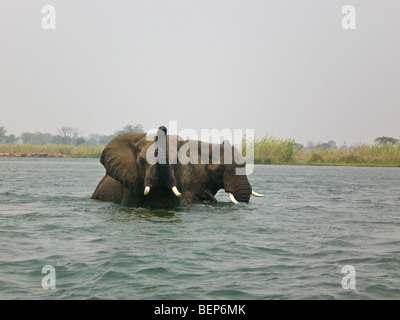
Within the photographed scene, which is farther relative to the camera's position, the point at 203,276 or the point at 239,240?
the point at 239,240

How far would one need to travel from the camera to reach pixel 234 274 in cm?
720

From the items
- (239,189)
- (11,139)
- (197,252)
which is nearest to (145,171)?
(239,189)

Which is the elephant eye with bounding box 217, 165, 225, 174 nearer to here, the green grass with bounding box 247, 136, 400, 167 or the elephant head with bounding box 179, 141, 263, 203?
the elephant head with bounding box 179, 141, 263, 203

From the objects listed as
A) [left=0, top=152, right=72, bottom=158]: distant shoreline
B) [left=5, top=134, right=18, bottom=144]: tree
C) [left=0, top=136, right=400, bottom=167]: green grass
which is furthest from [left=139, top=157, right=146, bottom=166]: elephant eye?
[left=5, top=134, right=18, bottom=144]: tree

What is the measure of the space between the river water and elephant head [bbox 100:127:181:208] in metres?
0.29

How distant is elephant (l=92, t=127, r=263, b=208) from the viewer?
444 inches

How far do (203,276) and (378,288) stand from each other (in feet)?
6.68

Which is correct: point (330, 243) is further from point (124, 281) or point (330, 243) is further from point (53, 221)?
point (53, 221)

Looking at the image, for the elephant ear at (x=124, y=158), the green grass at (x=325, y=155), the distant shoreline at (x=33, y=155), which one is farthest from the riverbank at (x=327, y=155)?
the elephant ear at (x=124, y=158)

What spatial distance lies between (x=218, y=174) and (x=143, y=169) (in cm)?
308

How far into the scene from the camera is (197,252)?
8.40 meters

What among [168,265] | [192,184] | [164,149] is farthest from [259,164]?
[168,265]

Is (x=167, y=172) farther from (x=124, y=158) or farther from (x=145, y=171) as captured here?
(x=124, y=158)

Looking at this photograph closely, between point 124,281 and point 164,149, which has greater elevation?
point 164,149
